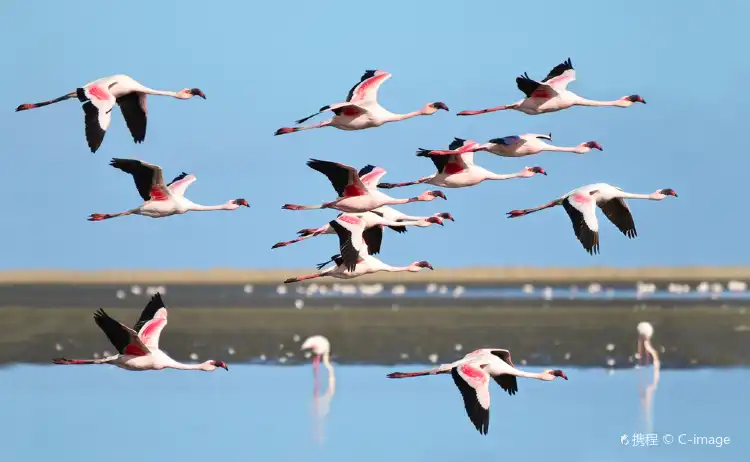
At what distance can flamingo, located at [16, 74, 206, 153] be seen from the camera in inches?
1336

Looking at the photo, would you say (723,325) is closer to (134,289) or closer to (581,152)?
(581,152)

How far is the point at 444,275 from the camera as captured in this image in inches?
2394

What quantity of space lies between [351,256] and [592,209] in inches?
140

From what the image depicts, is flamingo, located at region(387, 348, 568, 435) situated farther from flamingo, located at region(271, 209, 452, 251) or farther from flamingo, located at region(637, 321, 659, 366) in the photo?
flamingo, located at region(637, 321, 659, 366)

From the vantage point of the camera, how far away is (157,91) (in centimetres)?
3659

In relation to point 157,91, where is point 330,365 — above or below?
below

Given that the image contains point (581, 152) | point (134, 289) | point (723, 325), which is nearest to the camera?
point (581, 152)

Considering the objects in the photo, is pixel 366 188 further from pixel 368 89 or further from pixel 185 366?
pixel 185 366

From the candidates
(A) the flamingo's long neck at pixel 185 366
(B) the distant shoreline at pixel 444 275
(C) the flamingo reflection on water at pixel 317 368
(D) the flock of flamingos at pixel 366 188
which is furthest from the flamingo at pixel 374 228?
(B) the distant shoreline at pixel 444 275

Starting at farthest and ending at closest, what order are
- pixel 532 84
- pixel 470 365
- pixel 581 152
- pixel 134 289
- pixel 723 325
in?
pixel 134 289, pixel 723 325, pixel 581 152, pixel 532 84, pixel 470 365

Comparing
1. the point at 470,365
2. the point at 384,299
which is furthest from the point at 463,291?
the point at 470,365

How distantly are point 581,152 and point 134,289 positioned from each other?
19934mm

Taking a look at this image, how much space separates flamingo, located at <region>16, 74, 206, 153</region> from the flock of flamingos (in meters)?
0.01

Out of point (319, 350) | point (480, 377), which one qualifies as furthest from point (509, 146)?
point (319, 350)
